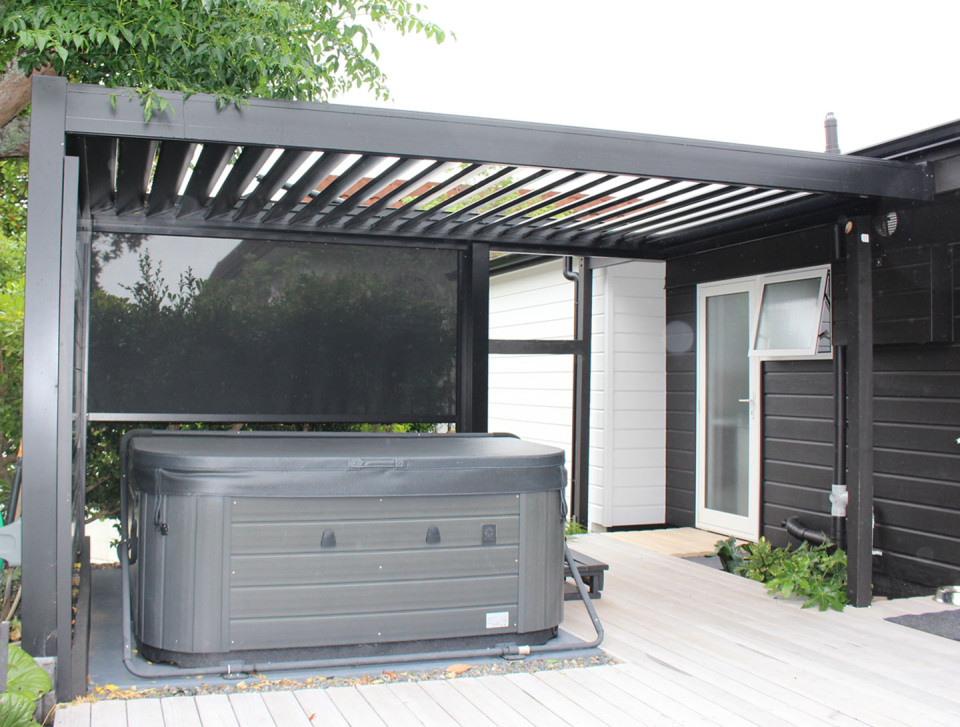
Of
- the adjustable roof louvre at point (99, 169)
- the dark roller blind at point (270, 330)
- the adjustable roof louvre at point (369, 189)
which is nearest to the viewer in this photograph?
the adjustable roof louvre at point (99, 169)

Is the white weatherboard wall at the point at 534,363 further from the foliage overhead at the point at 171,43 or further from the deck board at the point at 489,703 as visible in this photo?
the deck board at the point at 489,703

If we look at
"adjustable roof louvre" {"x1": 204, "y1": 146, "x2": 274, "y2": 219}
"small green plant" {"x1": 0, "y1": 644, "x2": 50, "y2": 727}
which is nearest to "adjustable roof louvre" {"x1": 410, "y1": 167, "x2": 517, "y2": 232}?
"adjustable roof louvre" {"x1": 204, "y1": 146, "x2": 274, "y2": 219}

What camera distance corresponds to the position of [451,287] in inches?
206

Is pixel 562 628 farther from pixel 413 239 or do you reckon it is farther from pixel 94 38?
pixel 94 38

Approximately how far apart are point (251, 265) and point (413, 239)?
3.00ft

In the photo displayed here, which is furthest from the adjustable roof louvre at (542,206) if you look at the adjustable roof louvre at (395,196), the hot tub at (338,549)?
the hot tub at (338,549)

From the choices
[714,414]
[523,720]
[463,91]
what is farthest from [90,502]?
[463,91]

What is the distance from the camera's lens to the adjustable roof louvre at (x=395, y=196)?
3701 millimetres

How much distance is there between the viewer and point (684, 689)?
315 cm

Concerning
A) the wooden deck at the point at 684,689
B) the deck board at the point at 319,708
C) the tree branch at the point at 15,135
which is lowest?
the wooden deck at the point at 684,689

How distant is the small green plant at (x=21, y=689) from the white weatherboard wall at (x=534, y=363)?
5.67 meters

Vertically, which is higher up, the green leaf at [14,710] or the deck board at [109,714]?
the green leaf at [14,710]

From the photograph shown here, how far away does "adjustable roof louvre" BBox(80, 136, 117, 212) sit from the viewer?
331 centimetres

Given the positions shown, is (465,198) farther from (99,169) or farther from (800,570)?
(800,570)
